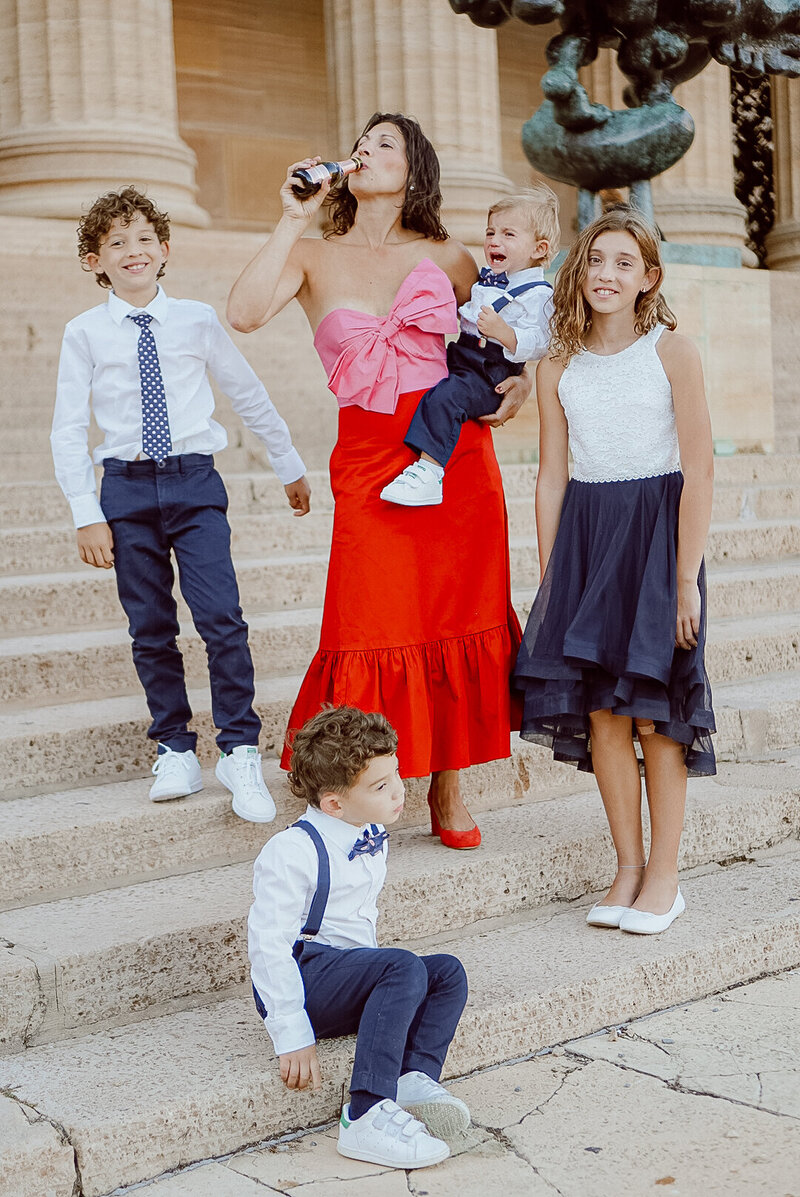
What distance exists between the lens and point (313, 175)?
11.5 feet

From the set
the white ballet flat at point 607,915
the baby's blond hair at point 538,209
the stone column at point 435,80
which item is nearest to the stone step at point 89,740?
the white ballet flat at point 607,915

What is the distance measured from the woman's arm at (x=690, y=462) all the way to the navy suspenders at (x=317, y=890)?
113 cm

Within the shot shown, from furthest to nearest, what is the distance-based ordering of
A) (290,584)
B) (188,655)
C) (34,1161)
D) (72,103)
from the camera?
1. (72,103)
2. (290,584)
3. (188,655)
4. (34,1161)

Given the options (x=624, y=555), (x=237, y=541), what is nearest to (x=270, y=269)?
(x=624, y=555)

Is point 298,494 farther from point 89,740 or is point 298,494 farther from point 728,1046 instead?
point 728,1046

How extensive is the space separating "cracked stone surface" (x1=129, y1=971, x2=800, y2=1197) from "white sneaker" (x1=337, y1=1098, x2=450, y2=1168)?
24mm

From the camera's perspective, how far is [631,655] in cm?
346

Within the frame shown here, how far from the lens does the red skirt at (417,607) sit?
3695 mm

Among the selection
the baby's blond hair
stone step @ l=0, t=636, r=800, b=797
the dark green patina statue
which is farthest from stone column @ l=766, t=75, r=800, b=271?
the baby's blond hair

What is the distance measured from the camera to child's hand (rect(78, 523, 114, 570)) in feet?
12.8

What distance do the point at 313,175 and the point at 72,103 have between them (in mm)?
5417

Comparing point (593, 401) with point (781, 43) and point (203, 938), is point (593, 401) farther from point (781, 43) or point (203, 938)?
point (781, 43)

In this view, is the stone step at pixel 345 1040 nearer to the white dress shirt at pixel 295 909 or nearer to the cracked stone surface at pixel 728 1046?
the cracked stone surface at pixel 728 1046

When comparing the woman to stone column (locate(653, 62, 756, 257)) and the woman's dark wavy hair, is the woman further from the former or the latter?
stone column (locate(653, 62, 756, 257))
